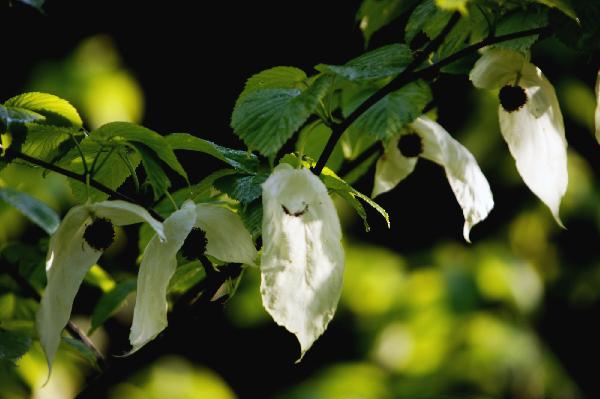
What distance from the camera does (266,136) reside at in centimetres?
61

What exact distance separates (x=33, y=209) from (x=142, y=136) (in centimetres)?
12

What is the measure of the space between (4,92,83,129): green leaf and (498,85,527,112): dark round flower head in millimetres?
314

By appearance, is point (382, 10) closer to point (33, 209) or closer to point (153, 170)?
point (153, 170)

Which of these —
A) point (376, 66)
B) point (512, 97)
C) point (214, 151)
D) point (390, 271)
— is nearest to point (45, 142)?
point (214, 151)

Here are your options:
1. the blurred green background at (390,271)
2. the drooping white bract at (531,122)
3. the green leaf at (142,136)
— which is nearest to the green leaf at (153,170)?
the green leaf at (142,136)

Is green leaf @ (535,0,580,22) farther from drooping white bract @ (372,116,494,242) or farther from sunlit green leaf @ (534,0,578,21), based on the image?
drooping white bract @ (372,116,494,242)

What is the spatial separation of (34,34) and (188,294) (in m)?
1.01

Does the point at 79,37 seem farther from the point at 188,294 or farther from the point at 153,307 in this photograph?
the point at 153,307

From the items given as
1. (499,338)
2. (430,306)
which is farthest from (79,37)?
(499,338)

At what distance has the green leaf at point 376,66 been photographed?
62cm

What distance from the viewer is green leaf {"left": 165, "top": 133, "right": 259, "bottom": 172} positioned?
632mm

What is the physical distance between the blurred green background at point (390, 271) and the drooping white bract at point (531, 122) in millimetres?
774

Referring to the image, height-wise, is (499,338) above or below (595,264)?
above

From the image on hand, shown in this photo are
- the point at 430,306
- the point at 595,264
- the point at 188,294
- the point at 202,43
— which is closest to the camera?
the point at 188,294
